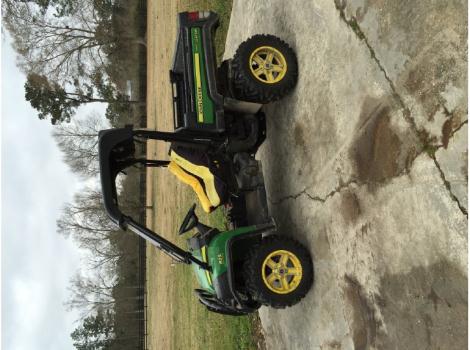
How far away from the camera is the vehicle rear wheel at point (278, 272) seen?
4.04m

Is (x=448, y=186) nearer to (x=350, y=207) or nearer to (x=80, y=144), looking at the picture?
(x=350, y=207)

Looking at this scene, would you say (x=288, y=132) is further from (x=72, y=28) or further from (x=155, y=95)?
(x=72, y=28)

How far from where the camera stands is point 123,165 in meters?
4.61

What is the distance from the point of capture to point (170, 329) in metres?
13.9

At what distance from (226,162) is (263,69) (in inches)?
39.0

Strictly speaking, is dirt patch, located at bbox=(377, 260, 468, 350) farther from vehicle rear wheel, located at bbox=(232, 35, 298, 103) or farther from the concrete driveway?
vehicle rear wheel, located at bbox=(232, 35, 298, 103)

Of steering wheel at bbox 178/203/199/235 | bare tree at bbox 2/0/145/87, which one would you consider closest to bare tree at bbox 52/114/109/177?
bare tree at bbox 2/0/145/87

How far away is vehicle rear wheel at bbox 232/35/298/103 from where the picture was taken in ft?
14.4

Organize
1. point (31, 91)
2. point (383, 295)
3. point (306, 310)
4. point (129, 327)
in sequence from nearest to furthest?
point (383, 295) < point (306, 310) < point (31, 91) < point (129, 327)

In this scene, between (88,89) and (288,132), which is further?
(88,89)

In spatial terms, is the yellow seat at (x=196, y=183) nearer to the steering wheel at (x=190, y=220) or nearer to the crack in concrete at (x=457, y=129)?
the steering wheel at (x=190, y=220)

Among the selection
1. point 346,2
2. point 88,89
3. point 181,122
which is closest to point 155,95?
point 88,89

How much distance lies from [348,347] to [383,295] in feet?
2.52

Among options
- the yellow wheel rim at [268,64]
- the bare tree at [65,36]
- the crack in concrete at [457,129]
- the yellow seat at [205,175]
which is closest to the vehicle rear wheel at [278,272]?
the yellow seat at [205,175]
